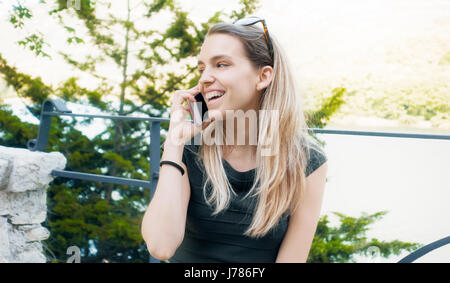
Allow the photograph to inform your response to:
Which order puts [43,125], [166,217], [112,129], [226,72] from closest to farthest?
[166,217], [226,72], [43,125], [112,129]

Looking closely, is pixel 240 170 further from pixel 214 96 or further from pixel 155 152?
pixel 155 152

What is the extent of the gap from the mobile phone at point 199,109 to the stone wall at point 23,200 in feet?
4.12

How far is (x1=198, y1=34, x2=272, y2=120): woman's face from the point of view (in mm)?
1457

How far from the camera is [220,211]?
141 cm

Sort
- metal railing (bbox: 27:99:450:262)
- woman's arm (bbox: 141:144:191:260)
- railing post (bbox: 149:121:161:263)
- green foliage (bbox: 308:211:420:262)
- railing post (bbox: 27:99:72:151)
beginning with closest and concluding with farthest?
woman's arm (bbox: 141:144:191:260)
metal railing (bbox: 27:99:450:262)
railing post (bbox: 149:121:161:263)
railing post (bbox: 27:99:72:151)
green foliage (bbox: 308:211:420:262)

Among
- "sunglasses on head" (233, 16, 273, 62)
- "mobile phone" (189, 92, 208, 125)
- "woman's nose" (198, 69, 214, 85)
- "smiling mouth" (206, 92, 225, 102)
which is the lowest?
"mobile phone" (189, 92, 208, 125)

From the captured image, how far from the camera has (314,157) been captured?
1491mm

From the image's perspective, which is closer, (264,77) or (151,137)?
(264,77)

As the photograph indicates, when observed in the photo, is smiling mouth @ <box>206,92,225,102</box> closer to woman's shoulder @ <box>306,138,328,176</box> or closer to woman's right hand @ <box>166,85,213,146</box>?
woman's right hand @ <box>166,85,213,146</box>

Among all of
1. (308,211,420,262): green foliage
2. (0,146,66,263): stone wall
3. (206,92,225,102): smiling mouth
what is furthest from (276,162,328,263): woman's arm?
(308,211,420,262): green foliage

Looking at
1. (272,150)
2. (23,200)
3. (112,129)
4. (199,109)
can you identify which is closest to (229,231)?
(272,150)

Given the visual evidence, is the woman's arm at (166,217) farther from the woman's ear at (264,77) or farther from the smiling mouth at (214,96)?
the woman's ear at (264,77)

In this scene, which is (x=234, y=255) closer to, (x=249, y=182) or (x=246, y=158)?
(x=249, y=182)

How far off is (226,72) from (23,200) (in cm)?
166
